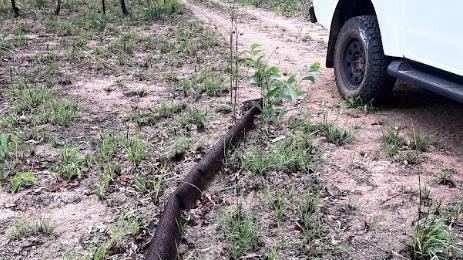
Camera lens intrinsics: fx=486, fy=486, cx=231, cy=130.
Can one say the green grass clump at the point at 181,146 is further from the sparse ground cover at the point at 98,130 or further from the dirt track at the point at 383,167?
the dirt track at the point at 383,167

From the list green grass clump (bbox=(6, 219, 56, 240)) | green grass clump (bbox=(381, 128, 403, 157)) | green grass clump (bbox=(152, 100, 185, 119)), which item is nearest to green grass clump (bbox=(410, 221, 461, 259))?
green grass clump (bbox=(381, 128, 403, 157))

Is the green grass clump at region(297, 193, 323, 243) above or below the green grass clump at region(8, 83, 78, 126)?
above

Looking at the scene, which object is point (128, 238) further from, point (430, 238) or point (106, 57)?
point (106, 57)

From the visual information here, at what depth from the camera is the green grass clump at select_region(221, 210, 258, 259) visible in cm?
252

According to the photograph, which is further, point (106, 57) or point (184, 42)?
point (184, 42)

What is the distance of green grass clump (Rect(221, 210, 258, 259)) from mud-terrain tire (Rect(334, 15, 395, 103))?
208 cm

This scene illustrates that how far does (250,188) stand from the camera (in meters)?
3.16

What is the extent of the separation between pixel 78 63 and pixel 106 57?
426 millimetres

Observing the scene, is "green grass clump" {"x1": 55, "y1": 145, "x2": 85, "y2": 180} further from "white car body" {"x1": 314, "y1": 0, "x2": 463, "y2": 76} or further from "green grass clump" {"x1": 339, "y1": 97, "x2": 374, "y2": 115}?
"white car body" {"x1": 314, "y1": 0, "x2": 463, "y2": 76}

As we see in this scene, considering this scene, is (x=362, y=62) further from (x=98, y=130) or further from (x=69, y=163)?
(x=69, y=163)

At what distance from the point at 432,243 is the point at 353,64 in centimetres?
263

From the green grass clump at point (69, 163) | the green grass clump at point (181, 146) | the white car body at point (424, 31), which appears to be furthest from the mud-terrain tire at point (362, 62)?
the green grass clump at point (69, 163)

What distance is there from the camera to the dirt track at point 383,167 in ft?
8.71

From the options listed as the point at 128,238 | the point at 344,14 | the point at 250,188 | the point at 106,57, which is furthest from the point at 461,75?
the point at 106,57
